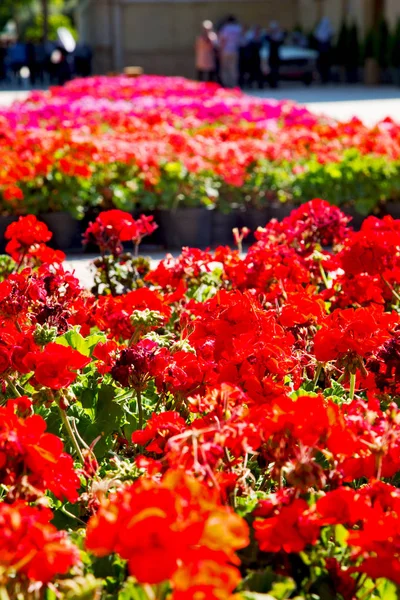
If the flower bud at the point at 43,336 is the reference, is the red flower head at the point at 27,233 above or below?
below

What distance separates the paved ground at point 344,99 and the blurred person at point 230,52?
762 millimetres

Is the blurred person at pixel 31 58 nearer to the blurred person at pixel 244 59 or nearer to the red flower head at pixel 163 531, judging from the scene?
the blurred person at pixel 244 59

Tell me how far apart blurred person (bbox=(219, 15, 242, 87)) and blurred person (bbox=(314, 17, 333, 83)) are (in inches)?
142

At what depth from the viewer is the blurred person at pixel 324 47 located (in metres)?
30.4

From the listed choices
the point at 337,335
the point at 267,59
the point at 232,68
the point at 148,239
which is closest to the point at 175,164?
the point at 148,239

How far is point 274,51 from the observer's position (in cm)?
2838

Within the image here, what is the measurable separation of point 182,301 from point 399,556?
2.17 metres

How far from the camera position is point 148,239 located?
7938mm

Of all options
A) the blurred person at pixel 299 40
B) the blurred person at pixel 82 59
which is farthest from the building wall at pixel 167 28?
the blurred person at pixel 299 40

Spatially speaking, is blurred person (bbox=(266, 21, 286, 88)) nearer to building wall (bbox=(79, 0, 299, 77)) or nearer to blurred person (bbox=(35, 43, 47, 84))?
building wall (bbox=(79, 0, 299, 77))

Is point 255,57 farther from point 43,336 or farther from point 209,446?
point 209,446

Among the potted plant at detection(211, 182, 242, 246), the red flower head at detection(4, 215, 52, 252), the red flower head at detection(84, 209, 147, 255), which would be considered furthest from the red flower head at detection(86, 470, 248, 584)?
the potted plant at detection(211, 182, 242, 246)

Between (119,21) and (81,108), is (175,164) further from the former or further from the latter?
(119,21)

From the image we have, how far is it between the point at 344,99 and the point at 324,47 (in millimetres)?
7990
